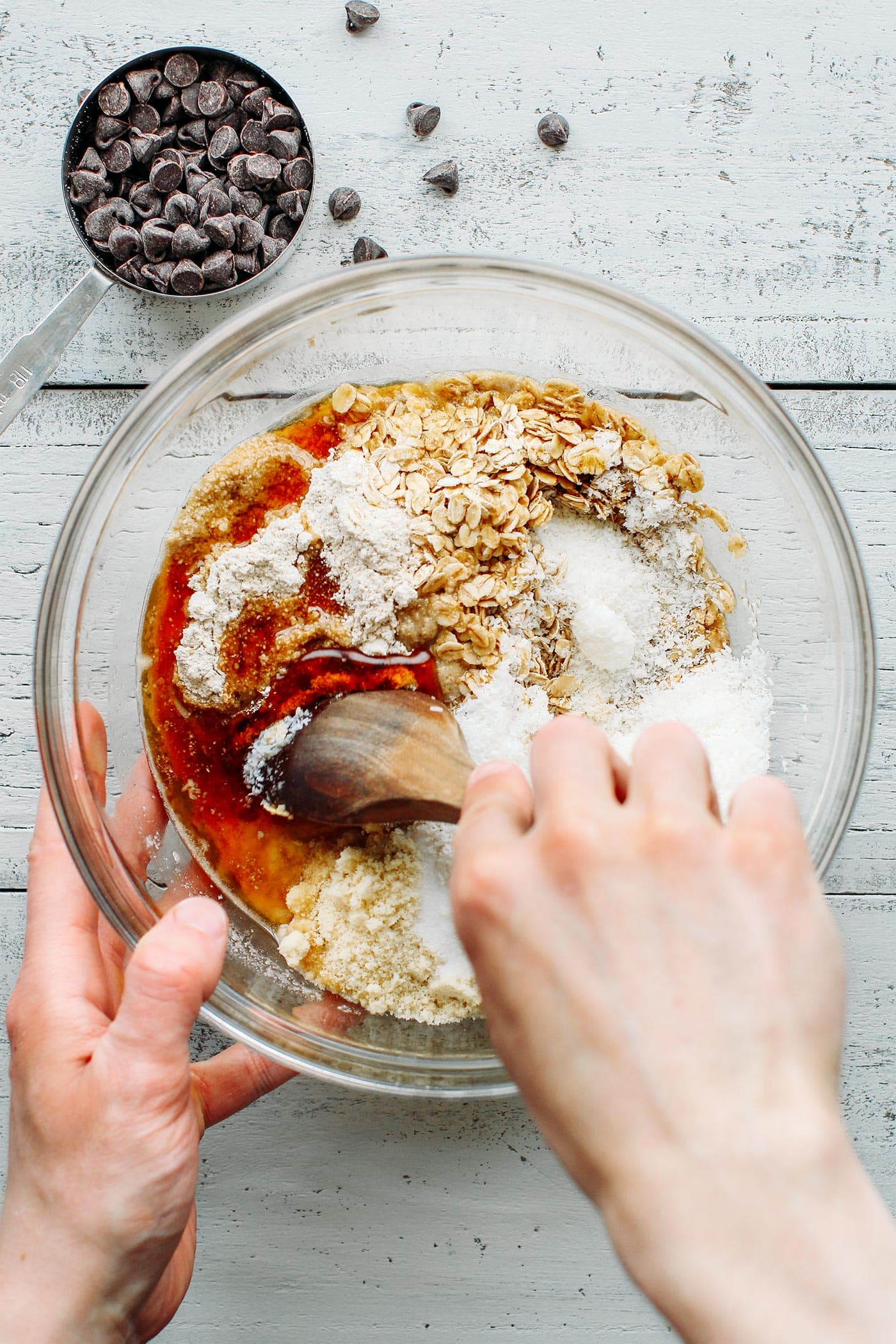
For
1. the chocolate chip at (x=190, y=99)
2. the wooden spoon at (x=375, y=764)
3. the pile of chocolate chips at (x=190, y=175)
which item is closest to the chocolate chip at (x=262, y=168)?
the pile of chocolate chips at (x=190, y=175)

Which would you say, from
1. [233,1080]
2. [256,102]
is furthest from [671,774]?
[256,102]

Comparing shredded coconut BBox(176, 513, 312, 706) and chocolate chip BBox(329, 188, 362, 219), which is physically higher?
chocolate chip BBox(329, 188, 362, 219)

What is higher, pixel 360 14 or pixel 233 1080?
pixel 360 14

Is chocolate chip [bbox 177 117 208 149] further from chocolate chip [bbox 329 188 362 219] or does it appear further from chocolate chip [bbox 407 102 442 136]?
chocolate chip [bbox 407 102 442 136]

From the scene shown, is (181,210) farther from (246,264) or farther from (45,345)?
(45,345)

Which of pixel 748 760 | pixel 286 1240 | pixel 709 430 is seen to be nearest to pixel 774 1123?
pixel 748 760

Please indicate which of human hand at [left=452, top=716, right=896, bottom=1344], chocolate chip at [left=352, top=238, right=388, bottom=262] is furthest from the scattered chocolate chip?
human hand at [left=452, top=716, right=896, bottom=1344]
